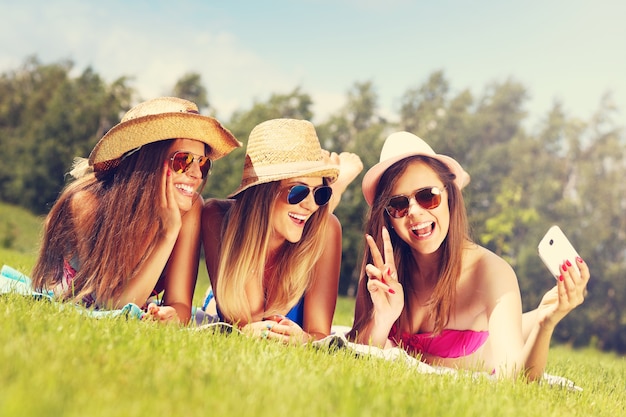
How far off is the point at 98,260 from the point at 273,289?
1.57m

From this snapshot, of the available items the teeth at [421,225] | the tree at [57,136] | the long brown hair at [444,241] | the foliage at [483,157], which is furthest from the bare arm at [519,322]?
the tree at [57,136]

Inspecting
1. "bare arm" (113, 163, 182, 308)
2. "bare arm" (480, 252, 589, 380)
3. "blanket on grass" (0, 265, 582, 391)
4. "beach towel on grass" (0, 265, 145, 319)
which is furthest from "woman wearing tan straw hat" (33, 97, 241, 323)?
"bare arm" (480, 252, 589, 380)

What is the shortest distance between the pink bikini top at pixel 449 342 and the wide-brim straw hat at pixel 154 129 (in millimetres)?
2607

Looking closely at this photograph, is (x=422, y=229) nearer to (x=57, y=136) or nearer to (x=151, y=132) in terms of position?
(x=151, y=132)

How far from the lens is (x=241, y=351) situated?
3.85 m

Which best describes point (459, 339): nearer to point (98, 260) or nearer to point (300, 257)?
point (300, 257)

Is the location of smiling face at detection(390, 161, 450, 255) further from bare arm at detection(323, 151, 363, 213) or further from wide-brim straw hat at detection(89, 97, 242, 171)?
wide-brim straw hat at detection(89, 97, 242, 171)

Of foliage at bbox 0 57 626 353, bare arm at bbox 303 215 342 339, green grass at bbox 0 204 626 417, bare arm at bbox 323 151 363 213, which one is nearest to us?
green grass at bbox 0 204 626 417

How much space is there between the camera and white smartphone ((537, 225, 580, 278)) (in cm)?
443

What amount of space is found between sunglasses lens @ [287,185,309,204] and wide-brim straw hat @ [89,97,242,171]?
94cm

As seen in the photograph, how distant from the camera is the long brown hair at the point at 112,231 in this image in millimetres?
5418

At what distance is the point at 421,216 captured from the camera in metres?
5.43

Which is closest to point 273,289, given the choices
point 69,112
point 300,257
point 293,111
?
point 300,257

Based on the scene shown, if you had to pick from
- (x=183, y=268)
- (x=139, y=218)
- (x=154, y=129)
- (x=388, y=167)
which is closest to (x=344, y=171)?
(x=388, y=167)
